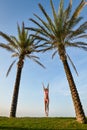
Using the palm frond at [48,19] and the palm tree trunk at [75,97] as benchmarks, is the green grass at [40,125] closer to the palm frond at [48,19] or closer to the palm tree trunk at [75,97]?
the palm tree trunk at [75,97]

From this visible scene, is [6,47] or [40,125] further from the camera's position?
[6,47]

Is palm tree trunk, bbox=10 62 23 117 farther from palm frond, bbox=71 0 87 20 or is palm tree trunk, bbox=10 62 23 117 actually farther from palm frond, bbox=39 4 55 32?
palm frond, bbox=71 0 87 20

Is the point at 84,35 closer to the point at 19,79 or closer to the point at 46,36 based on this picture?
the point at 46,36

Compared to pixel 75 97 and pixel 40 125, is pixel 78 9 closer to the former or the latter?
pixel 75 97

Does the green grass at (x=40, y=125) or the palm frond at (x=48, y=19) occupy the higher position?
the palm frond at (x=48, y=19)

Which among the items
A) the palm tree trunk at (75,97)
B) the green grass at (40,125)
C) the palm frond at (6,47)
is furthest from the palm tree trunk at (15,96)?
the palm tree trunk at (75,97)

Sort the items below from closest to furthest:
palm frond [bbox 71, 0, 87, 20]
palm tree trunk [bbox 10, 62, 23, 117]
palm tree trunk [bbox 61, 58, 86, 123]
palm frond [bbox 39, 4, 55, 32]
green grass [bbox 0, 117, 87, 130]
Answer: green grass [bbox 0, 117, 87, 130], palm tree trunk [bbox 61, 58, 86, 123], palm frond [bbox 71, 0, 87, 20], palm frond [bbox 39, 4, 55, 32], palm tree trunk [bbox 10, 62, 23, 117]

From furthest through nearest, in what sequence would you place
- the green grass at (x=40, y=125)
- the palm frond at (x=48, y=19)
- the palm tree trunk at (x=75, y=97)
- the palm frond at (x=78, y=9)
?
1. the palm frond at (x=48, y=19)
2. the palm frond at (x=78, y=9)
3. the palm tree trunk at (x=75, y=97)
4. the green grass at (x=40, y=125)

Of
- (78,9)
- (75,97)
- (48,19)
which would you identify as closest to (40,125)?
(75,97)

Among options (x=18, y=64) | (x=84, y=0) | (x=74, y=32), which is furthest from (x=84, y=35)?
(x=18, y=64)

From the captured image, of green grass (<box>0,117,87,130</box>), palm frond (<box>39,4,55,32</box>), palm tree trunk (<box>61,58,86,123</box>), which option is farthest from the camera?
palm frond (<box>39,4,55,32</box>)

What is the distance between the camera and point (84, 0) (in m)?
37.9

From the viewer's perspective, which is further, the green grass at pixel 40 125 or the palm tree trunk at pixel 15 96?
the palm tree trunk at pixel 15 96

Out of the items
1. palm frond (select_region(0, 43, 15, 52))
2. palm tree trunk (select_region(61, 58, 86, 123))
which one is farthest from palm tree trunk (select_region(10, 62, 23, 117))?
palm tree trunk (select_region(61, 58, 86, 123))
